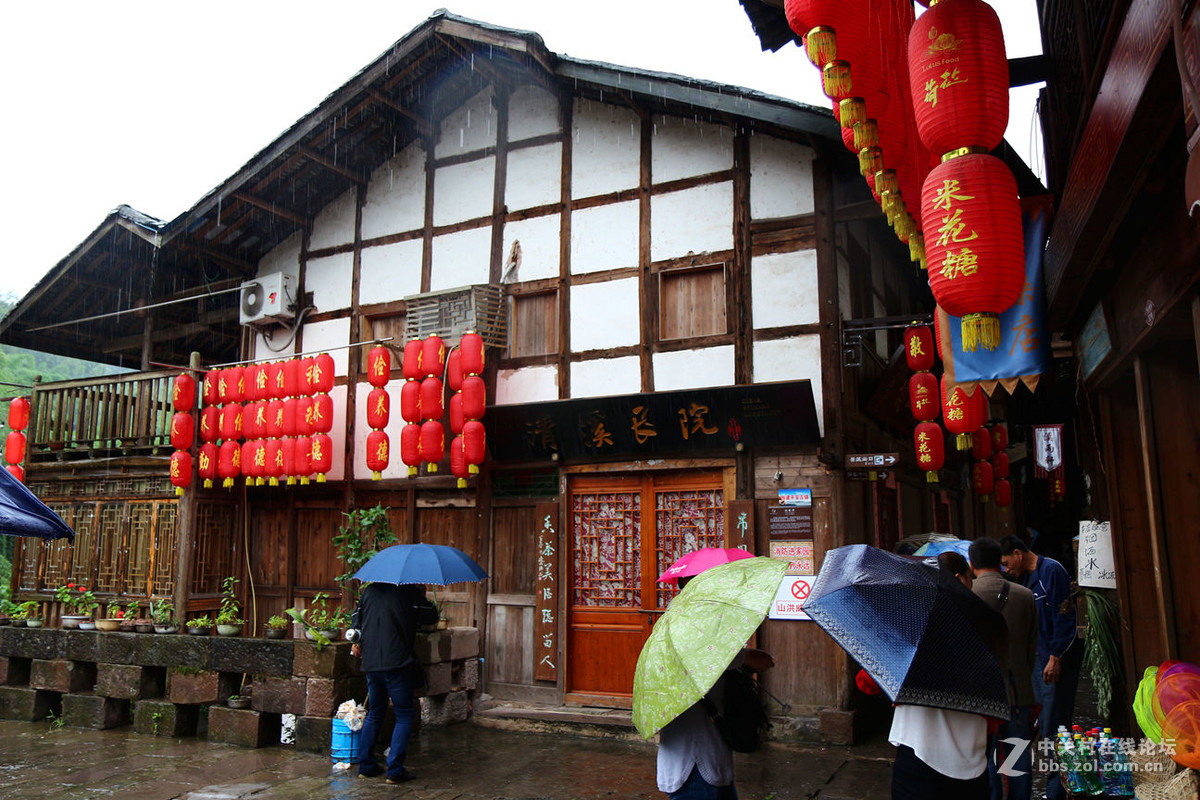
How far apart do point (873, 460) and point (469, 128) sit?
7.72 m

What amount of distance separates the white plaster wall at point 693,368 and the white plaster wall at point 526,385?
1.53 meters

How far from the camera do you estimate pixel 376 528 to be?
11508 millimetres

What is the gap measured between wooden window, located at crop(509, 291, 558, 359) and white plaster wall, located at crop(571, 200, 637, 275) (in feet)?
2.12

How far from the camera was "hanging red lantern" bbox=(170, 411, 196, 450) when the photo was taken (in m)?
12.8

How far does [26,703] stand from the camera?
11.3 metres

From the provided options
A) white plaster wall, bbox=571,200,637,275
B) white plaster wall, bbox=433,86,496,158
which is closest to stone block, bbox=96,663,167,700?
white plaster wall, bbox=571,200,637,275

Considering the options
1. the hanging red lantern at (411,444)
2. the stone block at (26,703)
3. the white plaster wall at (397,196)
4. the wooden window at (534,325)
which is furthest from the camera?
the white plaster wall at (397,196)

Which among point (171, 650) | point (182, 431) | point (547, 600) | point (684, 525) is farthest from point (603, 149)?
point (171, 650)

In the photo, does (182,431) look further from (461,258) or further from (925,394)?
(925,394)

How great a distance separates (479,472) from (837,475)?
16.2 ft

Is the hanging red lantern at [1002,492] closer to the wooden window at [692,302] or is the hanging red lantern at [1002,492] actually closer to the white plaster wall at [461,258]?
the wooden window at [692,302]

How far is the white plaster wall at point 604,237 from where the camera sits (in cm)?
1154

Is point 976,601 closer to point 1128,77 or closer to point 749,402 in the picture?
point 1128,77

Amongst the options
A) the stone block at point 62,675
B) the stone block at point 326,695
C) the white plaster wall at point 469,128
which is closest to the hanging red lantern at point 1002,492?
the white plaster wall at point 469,128
